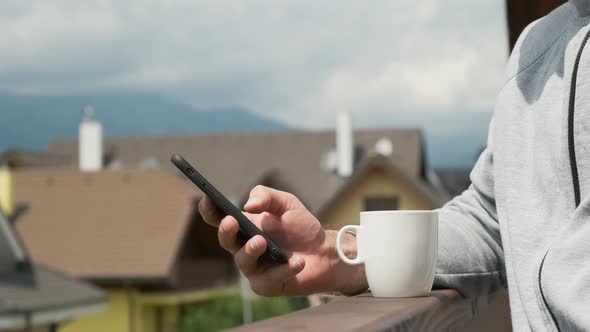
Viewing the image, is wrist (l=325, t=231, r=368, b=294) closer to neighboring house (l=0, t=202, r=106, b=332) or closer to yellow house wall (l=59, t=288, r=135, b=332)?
neighboring house (l=0, t=202, r=106, b=332)

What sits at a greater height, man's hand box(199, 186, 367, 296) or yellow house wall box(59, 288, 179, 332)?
man's hand box(199, 186, 367, 296)

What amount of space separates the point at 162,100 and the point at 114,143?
364 ft

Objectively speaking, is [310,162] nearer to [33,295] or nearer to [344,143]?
[344,143]

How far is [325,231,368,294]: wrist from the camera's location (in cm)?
135

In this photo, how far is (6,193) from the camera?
2273cm

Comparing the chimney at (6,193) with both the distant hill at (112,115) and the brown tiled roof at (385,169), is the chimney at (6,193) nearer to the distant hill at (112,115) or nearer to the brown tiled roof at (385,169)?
the brown tiled roof at (385,169)

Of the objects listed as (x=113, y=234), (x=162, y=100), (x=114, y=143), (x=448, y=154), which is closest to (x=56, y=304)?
(x=113, y=234)

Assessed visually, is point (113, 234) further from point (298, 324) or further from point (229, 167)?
point (298, 324)

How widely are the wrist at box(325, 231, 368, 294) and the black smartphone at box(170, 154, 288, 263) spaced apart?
0.10m

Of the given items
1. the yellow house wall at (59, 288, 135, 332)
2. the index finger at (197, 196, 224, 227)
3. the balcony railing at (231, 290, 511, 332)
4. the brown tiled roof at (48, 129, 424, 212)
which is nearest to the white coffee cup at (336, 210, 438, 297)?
the balcony railing at (231, 290, 511, 332)

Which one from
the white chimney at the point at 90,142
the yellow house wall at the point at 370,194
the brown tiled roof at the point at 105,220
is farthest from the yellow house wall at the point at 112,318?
the white chimney at the point at 90,142

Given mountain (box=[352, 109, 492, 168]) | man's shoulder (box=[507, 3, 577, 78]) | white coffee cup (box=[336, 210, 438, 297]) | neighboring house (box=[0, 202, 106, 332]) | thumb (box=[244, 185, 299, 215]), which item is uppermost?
man's shoulder (box=[507, 3, 577, 78])

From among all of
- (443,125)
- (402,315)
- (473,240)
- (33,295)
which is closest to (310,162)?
(33,295)

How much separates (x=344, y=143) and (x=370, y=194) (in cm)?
312
